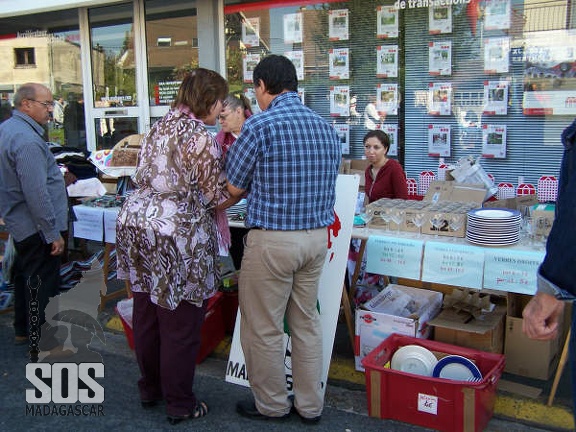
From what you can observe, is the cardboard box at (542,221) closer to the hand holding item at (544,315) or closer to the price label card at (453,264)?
the price label card at (453,264)

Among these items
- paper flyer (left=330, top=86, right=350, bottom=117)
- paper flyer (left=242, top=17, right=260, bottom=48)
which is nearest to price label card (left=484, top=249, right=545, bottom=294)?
paper flyer (left=330, top=86, right=350, bottom=117)

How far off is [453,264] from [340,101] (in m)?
3.22

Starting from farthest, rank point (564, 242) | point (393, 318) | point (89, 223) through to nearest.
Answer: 1. point (89, 223)
2. point (393, 318)
3. point (564, 242)

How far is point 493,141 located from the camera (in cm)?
546

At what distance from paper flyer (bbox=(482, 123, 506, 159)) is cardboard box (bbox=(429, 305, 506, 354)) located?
2.23m

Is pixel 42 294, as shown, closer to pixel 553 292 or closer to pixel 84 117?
pixel 553 292

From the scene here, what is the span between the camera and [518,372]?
364 cm

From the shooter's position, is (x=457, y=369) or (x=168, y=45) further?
(x=168, y=45)

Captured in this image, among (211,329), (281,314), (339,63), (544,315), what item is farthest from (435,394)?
(339,63)

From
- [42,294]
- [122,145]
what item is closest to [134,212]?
[42,294]

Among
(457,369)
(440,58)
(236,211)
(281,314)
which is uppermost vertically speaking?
(440,58)

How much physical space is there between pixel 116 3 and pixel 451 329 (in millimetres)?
5938

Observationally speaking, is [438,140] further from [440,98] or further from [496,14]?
[496,14]

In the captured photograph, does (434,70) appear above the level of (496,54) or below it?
below
